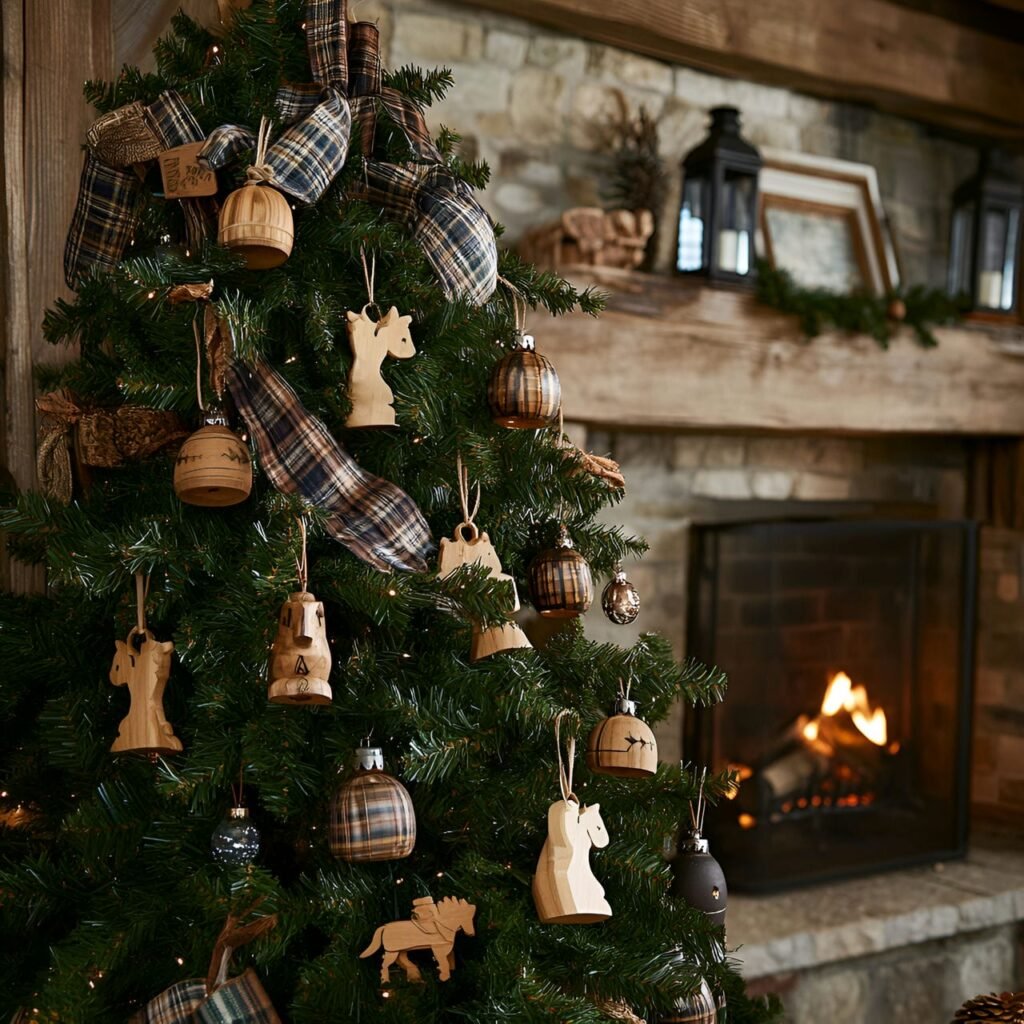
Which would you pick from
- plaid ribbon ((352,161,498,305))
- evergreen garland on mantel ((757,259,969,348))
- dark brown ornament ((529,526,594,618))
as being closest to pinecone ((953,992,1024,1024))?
dark brown ornament ((529,526,594,618))

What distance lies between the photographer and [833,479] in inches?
120

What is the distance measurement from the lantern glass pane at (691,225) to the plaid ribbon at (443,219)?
52.7 inches

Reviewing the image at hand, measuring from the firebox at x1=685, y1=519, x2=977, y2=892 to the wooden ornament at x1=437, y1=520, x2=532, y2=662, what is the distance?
5.04 feet

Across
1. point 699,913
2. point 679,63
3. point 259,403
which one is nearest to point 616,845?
point 699,913

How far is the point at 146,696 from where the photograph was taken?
45.0 inches

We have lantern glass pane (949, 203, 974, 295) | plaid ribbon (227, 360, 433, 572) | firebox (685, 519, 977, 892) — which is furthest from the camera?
lantern glass pane (949, 203, 974, 295)

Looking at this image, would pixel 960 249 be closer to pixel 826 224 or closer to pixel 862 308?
pixel 826 224

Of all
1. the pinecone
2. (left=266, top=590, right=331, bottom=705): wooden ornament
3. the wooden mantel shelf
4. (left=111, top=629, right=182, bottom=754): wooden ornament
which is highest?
the wooden mantel shelf

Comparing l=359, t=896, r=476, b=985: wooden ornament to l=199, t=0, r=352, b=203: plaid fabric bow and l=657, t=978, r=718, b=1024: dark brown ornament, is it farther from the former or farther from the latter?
l=199, t=0, r=352, b=203: plaid fabric bow

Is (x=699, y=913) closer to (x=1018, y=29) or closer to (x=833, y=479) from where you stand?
(x=833, y=479)

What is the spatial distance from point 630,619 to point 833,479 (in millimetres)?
1759

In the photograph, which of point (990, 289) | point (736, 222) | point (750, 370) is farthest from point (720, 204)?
point (990, 289)

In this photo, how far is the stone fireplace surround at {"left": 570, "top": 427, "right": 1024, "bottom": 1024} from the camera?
2590 millimetres

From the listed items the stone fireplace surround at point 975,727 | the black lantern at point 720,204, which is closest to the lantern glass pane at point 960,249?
the stone fireplace surround at point 975,727
